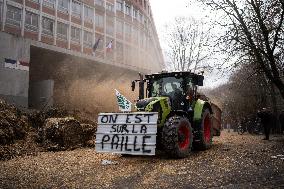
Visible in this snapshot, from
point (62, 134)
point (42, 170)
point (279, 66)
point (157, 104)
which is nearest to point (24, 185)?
point (42, 170)

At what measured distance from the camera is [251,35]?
52.9 feet

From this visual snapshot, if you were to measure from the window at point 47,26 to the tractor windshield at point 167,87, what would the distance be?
26.0 m

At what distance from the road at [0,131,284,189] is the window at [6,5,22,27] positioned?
78.8 feet

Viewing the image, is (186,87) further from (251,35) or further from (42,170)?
(251,35)

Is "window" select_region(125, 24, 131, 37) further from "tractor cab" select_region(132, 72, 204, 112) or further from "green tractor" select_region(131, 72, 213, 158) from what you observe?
"tractor cab" select_region(132, 72, 204, 112)

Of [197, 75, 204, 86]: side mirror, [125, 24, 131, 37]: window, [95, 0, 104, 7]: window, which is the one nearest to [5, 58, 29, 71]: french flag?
[197, 75, 204, 86]: side mirror

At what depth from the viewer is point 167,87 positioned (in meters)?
10.1

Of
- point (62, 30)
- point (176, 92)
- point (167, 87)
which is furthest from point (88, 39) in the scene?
point (176, 92)

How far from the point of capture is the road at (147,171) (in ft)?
19.9

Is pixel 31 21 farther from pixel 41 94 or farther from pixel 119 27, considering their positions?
pixel 41 94

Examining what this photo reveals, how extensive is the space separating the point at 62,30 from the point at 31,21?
4.25 metres

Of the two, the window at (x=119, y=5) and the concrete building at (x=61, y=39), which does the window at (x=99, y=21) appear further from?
the window at (x=119, y=5)

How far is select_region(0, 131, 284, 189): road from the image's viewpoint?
6078mm

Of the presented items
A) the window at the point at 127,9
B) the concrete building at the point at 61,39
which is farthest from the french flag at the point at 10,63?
the window at the point at 127,9
